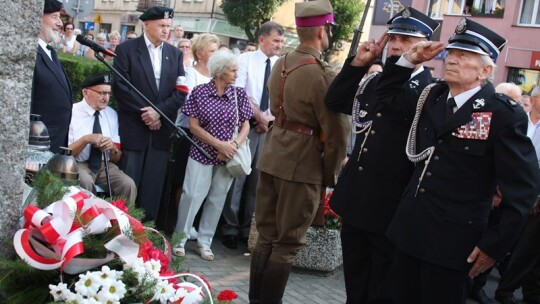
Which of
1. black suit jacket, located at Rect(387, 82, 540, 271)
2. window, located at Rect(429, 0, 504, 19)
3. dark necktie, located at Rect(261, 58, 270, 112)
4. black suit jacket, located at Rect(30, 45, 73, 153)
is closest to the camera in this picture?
black suit jacket, located at Rect(387, 82, 540, 271)

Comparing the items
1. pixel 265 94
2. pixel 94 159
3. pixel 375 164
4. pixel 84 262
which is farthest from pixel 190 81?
pixel 84 262

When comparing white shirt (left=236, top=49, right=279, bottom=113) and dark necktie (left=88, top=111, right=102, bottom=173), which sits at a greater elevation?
white shirt (left=236, top=49, right=279, bottom=113)

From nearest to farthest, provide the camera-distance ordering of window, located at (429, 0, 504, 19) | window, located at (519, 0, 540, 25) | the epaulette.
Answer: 1. the epaulette
2. window, located at (519, 0, 540, 25)
3. window, located at (429, 0, 504, 19)

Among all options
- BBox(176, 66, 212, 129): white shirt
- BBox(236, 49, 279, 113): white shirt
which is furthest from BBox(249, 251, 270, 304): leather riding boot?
BBox(236, 49, 279, 113): white shirt

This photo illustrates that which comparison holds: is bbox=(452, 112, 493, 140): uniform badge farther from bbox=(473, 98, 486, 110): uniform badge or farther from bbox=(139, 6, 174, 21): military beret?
bbox=(139, 6, 174, 21): military beret

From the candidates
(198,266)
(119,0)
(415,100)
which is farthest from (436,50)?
(119,0)

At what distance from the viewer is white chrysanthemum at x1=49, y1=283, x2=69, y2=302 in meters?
→ 2.02

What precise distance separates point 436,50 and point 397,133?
0.60 metres

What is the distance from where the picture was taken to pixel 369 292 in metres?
4.12

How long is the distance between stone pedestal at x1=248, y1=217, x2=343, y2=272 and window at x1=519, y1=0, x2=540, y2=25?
23.3 metres

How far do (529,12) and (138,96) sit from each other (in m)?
24.3

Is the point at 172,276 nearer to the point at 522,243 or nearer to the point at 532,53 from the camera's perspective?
the point at 522,243

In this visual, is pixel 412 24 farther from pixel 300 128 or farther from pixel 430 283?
pixel 430 283

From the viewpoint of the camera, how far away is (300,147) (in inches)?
177
